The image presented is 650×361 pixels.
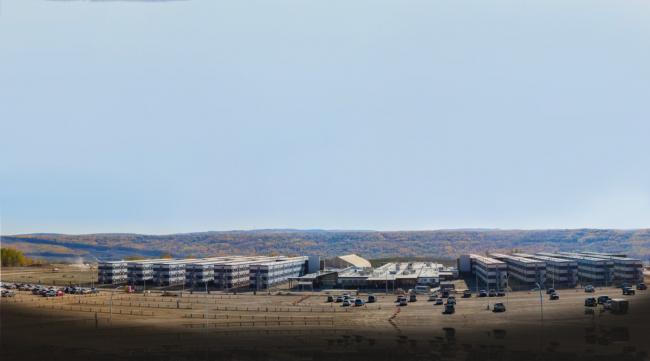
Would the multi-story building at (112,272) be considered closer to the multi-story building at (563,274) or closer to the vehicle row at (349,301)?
the vehicle row at (349,301)

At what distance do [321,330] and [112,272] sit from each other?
6357 centimetres

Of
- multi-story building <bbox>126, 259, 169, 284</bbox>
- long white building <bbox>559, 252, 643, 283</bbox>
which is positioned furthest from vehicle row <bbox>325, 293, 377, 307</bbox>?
multi-story building <bbox>126, 259, 169, 284</bbox>

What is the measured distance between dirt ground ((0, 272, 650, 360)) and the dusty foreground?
0.08 metres

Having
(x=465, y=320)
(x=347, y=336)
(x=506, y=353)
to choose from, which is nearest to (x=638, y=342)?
(x=506, y=353)

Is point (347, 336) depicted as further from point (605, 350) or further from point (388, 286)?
point (388, 286)

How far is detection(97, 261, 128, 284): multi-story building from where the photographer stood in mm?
97375

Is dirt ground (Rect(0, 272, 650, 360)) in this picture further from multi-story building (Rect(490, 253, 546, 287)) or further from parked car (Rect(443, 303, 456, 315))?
multi-story building (Rect(490, 253, 546, 287))

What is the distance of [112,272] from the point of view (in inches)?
3836

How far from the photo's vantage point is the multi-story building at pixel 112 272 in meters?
97.4

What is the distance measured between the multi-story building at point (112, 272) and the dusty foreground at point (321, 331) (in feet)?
108

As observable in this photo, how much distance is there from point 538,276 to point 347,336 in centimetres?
4962

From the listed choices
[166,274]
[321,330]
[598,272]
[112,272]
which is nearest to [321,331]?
[321,330]

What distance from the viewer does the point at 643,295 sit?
65.2m

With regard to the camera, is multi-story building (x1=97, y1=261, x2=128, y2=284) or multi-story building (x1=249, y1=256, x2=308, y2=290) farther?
multi-story building (x1=97, y1=261, x2=128, y2=284)
